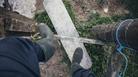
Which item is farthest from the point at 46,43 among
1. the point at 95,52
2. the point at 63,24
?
the point at 95,52

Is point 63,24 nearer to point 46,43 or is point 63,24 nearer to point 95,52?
point 95,52

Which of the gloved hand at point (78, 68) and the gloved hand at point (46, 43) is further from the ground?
the gloved hand at point (46, 43)

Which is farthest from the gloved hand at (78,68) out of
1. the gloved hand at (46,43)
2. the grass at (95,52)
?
the gloved hand at (46,43)

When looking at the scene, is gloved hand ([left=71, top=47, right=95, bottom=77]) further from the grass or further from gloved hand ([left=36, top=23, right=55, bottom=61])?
gloved hand ([left=36, top=23, right=55, bottom=61])

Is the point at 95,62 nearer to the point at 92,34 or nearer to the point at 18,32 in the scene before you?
the point at 92,34

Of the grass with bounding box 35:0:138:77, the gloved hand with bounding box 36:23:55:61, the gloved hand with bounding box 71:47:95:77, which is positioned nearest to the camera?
the gloved hand with bounding box 36:23:55:61

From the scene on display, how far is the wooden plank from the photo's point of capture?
3.69 metres

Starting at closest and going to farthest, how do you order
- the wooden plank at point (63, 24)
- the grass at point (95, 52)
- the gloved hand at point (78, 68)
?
1. the gloved hand at point (78, 68)
2. the wooden plank at point (63, 24)
3. the grass at point (95, 52)

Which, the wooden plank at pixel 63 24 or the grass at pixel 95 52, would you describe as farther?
the grass at pixel 95 52

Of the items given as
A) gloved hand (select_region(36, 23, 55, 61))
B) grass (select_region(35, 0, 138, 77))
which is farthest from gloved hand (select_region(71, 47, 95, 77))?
gloved hand (select_region(36, 23, 55, 61))

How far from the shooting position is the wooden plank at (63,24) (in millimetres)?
3694

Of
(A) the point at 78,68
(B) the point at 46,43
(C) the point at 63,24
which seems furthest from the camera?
(C) the point at 63,24

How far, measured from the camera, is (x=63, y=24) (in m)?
3.73

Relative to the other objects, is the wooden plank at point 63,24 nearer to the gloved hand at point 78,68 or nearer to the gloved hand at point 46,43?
the gloved hand at point 78,68
